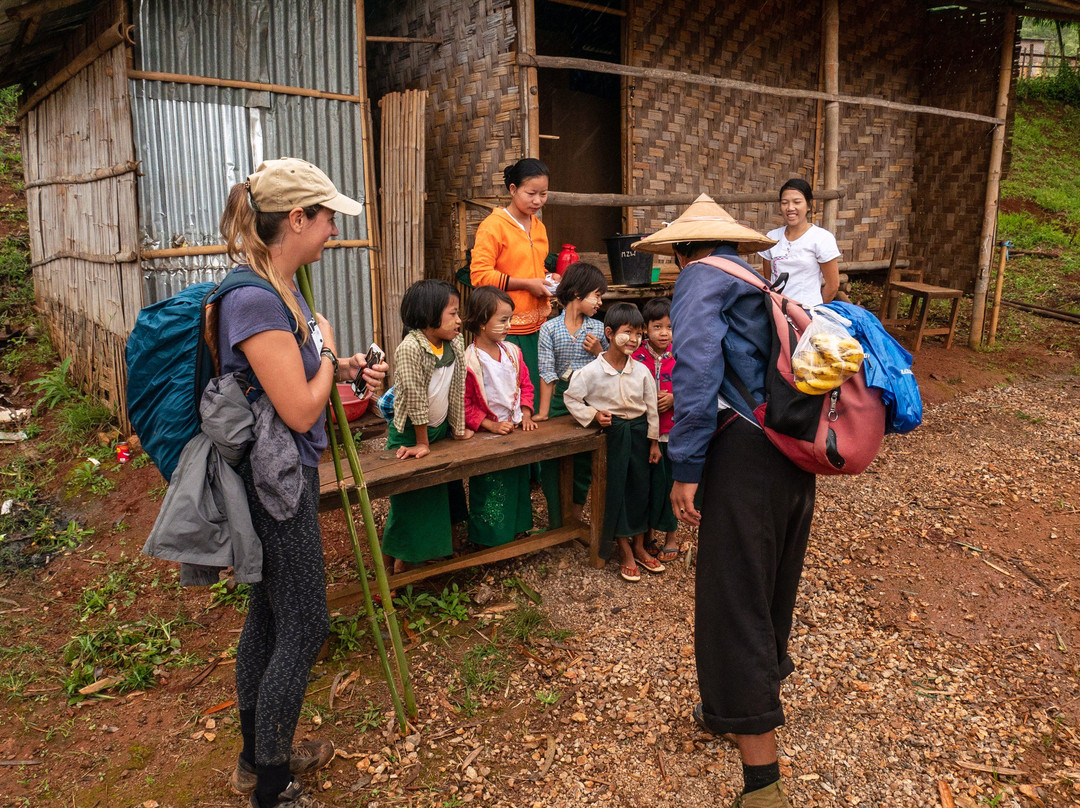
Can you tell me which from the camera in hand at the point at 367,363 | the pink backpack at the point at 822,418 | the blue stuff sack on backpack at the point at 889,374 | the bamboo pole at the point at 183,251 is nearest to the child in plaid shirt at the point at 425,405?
the camera in hand at the point at 367,363

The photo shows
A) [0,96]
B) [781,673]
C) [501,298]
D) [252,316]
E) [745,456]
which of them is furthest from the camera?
[0,96]

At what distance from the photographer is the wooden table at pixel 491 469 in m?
3.32

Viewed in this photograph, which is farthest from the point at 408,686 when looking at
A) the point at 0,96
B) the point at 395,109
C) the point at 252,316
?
the point at 0,96

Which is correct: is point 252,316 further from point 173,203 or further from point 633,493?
point 173,203

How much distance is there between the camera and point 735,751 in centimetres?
291

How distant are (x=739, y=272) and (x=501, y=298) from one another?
164 centimetres

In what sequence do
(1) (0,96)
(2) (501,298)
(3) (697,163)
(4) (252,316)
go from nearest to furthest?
(4) (252,316)
(2) (501,298)
(3) (697,163)
(1) (0,96)

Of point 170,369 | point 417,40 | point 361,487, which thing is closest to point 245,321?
point 170,369

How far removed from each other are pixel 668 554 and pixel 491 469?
1.33 meters

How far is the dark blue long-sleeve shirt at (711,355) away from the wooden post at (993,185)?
27.1ft

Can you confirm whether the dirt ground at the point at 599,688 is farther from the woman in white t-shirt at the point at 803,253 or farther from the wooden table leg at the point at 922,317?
the wooden table leg at the point at 922,317

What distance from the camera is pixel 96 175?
5.73 m

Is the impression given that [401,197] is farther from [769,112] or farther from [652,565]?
[769,112]

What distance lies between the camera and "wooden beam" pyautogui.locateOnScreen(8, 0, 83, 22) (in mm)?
4492
